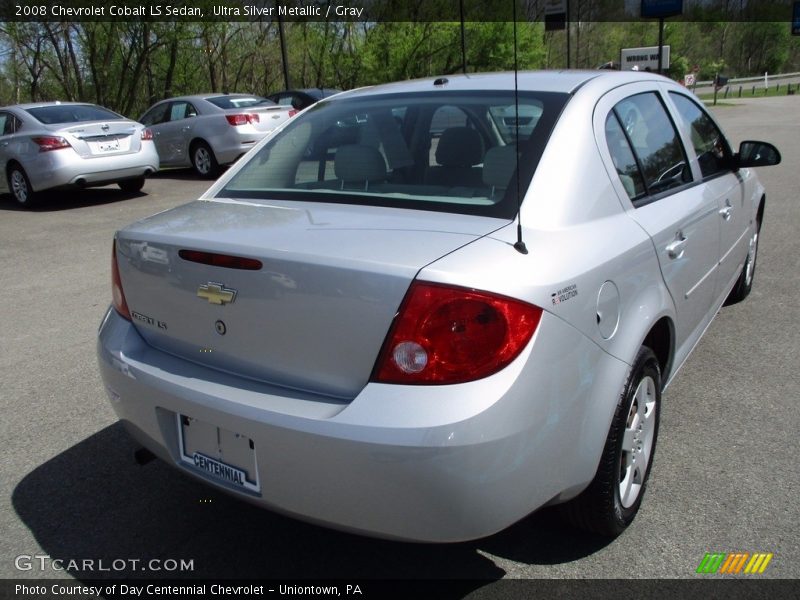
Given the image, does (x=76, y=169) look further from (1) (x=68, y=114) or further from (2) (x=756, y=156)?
(2) (x=756, y=156)

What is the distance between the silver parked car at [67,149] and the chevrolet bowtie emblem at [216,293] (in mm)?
9759

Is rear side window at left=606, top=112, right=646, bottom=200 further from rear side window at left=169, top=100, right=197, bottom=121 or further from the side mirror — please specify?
rear side window at left=169, top=100, right=197, bottom=121

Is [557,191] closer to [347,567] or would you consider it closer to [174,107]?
[347,567]

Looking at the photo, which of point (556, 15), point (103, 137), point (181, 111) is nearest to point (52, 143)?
point (103, 137)

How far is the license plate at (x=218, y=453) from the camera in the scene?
7.37ft

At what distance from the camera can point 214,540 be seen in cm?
279

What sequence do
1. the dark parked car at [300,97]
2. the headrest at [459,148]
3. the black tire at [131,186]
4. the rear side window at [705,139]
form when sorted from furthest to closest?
the dark parked car at [300,97]
the black tire at [131,186]
the rear side window at [705,139]
the headrest at [459,148]

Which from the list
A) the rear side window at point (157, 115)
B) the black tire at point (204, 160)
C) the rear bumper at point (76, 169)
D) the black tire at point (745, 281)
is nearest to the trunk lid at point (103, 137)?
the rear bumper at point (76, 169)

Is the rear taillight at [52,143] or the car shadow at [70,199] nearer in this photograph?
the rear taillight at [52,143]

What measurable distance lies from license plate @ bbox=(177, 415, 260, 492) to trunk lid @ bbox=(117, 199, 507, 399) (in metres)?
0.20

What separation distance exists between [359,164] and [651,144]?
1308mm

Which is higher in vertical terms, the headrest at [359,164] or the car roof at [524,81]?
the car roof at [524,81]

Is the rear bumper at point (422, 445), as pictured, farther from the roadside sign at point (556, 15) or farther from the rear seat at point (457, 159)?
the roadside sign at point (556, 15)

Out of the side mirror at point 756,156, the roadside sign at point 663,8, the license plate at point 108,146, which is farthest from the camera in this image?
the roadside sign at point 663,8
